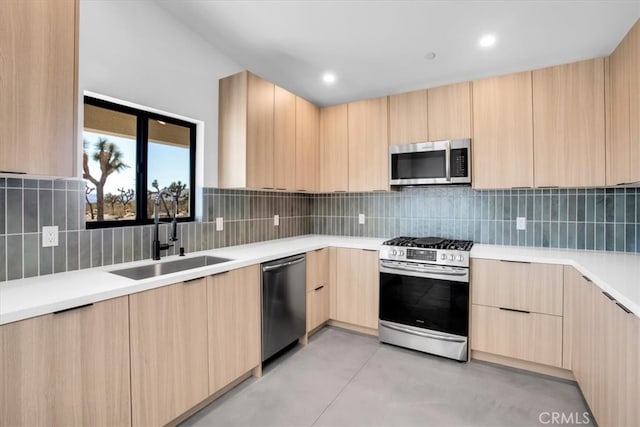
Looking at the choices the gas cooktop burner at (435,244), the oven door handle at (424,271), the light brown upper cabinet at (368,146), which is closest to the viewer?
the oven door handle at (424,271)

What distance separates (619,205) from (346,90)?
263cm

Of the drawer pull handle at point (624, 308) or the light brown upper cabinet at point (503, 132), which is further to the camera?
the light brown upper cabinet at point (503, 132)

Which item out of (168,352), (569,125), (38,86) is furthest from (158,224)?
(569,125)

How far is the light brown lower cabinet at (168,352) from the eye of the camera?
1573mm

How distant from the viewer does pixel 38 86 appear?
55.0 inches

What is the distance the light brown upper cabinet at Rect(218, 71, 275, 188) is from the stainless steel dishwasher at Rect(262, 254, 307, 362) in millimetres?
748

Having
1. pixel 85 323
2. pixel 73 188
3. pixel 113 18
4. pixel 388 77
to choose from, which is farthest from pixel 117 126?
pixel 388 77

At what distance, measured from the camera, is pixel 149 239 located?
2.24 metres

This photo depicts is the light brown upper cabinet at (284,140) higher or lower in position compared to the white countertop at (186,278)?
higher

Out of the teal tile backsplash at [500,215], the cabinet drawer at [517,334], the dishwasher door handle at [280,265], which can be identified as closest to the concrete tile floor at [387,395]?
the cabinet drawer at [517,334]

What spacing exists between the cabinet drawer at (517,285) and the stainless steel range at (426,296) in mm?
114

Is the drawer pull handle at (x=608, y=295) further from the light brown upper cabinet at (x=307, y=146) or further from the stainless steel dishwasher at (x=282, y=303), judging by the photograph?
the light brown upper cabinet at (x=307, y=146)

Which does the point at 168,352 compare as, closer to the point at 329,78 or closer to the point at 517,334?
the point at 517,334

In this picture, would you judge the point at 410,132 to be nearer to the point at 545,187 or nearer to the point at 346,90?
the point at 346,90
